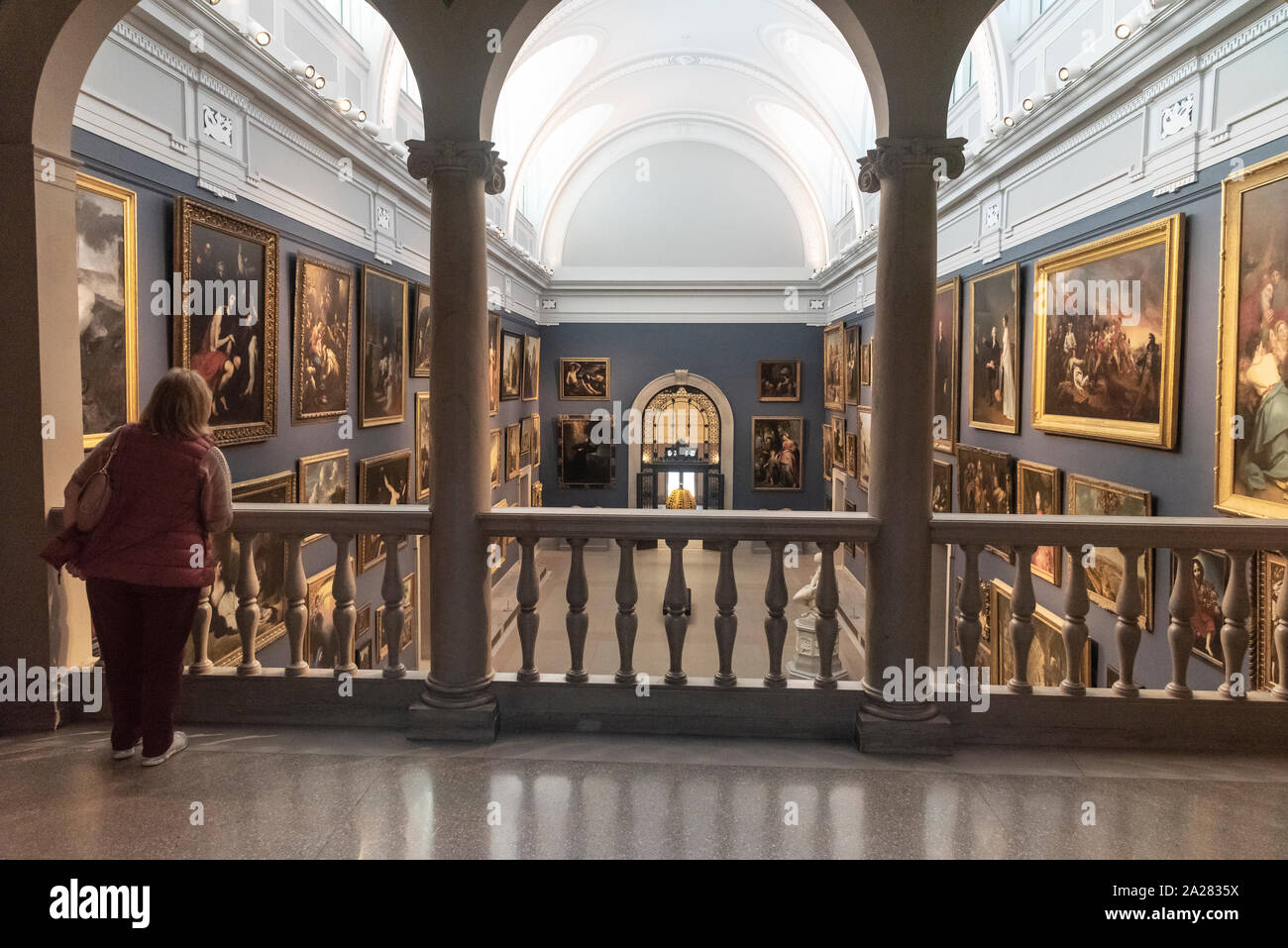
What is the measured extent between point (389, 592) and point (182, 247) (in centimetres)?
373

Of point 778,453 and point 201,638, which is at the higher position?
point 778,453

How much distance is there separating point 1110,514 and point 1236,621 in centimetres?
315

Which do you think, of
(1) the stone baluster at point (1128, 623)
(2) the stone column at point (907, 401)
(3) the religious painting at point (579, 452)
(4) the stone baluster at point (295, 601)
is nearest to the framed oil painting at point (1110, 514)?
(1) the stone baluster at point (1128, 623)

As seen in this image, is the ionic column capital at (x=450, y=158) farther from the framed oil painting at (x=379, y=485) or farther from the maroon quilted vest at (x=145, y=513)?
the framed oil painting at (x=379, y=485)

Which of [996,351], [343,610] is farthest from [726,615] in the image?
[996,351]

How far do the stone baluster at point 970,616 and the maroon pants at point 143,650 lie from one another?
3.89 meters

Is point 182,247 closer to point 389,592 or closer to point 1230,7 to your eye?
point 389,592

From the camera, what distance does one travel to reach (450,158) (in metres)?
4.35

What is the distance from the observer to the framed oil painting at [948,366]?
11.3 metres

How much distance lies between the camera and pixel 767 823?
3441 mm

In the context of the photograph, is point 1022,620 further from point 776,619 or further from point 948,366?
point 948,366

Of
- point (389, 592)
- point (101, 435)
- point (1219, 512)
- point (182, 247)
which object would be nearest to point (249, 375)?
point (182, 247)

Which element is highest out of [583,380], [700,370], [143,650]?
[700,370]

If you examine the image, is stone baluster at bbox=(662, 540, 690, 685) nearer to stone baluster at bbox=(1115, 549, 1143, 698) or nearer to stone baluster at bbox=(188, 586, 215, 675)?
stone baluster at bbox=(1115, 549, 1143, 698)
